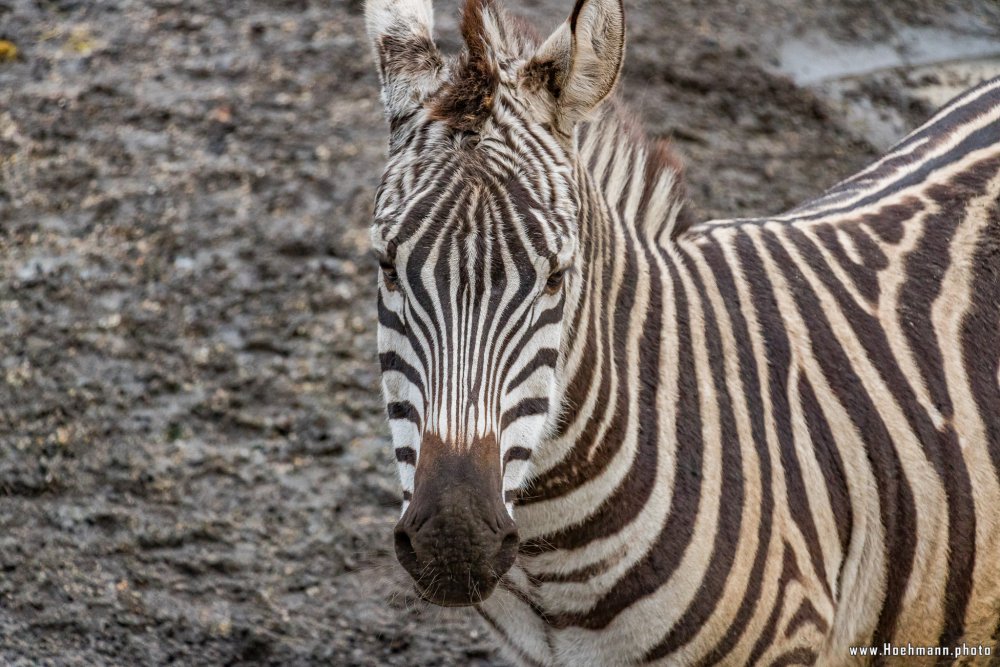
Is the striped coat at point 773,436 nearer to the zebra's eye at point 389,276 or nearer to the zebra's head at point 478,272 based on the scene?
the zebra's head at point 478,272

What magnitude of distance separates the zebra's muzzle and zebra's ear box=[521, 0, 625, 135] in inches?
45.2

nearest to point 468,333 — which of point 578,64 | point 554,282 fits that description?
point 554,282

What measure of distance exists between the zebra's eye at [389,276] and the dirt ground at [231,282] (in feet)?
4.26

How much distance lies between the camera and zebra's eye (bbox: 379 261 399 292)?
3.27m

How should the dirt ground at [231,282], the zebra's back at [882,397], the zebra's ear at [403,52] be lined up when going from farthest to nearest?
the dirt ground at [231,282] < the zebra's back at [882,397] < the zebra's ear at [403,52]

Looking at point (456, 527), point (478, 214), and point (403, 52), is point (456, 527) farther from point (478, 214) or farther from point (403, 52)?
point (403, 52)

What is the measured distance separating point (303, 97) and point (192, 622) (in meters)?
4.36

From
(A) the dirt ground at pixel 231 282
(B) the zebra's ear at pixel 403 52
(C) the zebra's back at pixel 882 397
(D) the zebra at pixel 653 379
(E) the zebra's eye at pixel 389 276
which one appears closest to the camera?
(D) the zebra at pixel 653 379

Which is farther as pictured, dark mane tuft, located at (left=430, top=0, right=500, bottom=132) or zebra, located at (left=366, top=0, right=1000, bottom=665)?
dark mane tuft, located at (left=430, top=0, right=500, bottom=132)

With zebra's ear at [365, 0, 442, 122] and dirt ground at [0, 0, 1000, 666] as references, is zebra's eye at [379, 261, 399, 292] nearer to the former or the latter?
zebra's ear at [365, 0, 442, 122]

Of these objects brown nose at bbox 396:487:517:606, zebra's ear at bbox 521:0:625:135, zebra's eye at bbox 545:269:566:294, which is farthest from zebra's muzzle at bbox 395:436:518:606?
zebra's ear at bbox 521:0:625:135

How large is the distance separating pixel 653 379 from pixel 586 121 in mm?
988

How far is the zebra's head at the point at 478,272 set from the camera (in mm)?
3006

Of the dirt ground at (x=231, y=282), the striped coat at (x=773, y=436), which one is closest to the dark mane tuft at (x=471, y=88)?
the striped coat at (x=773, y=436)
